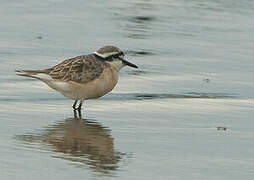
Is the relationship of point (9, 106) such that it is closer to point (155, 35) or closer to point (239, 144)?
point (239, 144)

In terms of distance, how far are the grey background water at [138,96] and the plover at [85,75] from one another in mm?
173

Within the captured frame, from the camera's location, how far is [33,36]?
12.9 m

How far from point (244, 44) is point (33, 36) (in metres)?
2.91

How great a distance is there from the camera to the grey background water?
7418 mm

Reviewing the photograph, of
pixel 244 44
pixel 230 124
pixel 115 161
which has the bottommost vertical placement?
pixel 115 161

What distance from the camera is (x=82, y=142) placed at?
8133mm

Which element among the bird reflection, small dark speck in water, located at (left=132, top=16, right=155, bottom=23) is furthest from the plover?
small dark speck in water, located at (left=132, top=16, right=155, bottom=23)

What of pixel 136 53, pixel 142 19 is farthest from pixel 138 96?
pixel 142 19

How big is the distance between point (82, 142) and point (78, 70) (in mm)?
1978

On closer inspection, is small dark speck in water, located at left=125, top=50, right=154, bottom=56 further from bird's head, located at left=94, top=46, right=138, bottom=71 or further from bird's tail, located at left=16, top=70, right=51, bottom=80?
bird's tail, located at left=16, top=70, right=51, bottom=80

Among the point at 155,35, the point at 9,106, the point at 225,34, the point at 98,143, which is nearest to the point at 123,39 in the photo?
the point at 155,35

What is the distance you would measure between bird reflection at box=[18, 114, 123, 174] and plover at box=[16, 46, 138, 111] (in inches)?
24.4

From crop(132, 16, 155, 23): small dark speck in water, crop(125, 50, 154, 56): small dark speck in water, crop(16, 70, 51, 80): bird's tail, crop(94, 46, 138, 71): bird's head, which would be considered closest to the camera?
crop(16, 70, 51, 80): bird's tail

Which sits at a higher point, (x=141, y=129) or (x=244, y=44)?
(x=244, y=44)
